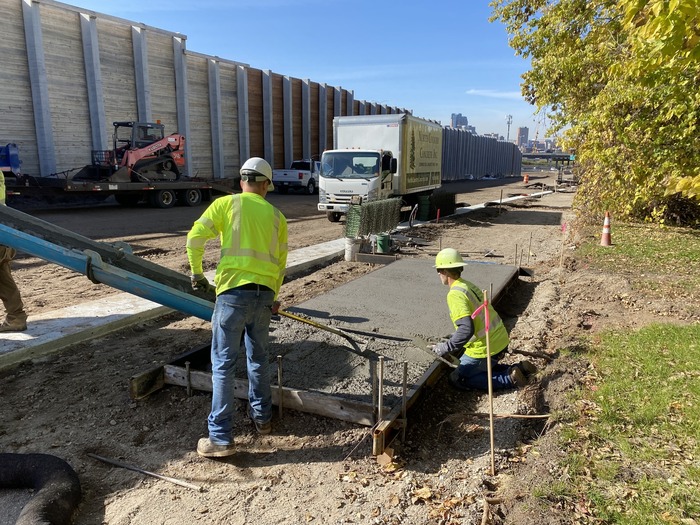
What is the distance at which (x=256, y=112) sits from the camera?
110 feet

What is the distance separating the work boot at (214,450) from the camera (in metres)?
3.63

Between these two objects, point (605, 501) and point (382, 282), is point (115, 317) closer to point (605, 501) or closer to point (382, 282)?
point (382, 282)

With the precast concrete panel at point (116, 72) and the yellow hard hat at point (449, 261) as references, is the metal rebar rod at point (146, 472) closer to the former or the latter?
the yellow hard hat at point (449, 261)

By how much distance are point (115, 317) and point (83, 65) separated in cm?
2047

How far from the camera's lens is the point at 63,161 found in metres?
21.8

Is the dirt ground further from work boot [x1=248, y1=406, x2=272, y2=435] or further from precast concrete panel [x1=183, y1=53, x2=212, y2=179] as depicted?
precast concrete panel [x1=183, y1=53, x2=212, y2=179]

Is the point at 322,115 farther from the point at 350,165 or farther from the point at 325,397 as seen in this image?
the point at 325,397

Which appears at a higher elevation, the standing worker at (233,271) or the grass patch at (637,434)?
the standing worker at (233,271)

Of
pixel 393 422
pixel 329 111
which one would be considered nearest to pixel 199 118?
pixel 329 111

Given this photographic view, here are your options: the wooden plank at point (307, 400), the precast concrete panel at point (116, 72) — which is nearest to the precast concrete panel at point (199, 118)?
the precast concrete panel at point (116, 72)

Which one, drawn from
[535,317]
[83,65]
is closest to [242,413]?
[535,317]

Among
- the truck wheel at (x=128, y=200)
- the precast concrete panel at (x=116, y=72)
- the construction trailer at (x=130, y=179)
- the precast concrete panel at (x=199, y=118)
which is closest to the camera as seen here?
the construction trailer at (x=130, y=179)

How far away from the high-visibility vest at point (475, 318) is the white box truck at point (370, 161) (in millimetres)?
9942

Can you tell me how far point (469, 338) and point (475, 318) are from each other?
19 cm
